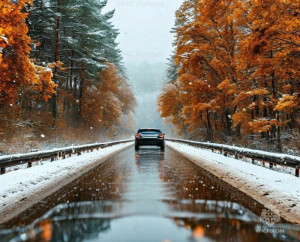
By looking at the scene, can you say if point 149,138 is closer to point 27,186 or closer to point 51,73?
point 51,73

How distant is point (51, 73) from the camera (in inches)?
770

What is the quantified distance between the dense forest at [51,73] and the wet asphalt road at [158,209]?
28.6ft

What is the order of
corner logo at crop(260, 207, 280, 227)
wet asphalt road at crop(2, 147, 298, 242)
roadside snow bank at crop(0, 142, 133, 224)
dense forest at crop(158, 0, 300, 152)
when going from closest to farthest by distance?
wet asphalt road at crop(2, 147, 298, 242) < corner logo at crop(260, 207, 280, 227) < roadside snow bank at crop(0, 142, 133, 224) < dense forest at crop(158, 0, 300, 152)

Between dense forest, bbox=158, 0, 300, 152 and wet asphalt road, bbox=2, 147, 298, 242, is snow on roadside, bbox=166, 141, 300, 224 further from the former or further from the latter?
dense forest, bbox=158, 0, 300, 152

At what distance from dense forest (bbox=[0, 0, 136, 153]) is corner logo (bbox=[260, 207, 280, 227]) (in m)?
12.0

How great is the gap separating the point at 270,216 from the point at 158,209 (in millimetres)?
2066

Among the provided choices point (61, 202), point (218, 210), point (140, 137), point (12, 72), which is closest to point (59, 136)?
point (140, 137)

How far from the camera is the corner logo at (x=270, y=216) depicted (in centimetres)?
547

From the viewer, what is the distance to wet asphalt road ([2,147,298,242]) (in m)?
4.74

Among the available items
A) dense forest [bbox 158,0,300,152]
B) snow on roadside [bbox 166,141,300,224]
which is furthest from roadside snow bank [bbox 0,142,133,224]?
dense forest [bbox 158,0,300,152]

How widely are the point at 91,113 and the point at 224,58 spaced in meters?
22.8

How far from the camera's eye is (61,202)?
6.93 m

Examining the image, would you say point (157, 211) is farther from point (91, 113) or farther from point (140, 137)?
point (91, 113)

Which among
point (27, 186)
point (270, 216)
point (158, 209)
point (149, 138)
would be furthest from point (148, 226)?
point (149, 138)
